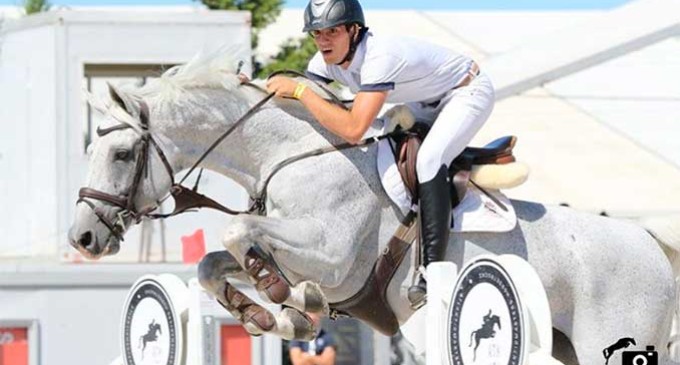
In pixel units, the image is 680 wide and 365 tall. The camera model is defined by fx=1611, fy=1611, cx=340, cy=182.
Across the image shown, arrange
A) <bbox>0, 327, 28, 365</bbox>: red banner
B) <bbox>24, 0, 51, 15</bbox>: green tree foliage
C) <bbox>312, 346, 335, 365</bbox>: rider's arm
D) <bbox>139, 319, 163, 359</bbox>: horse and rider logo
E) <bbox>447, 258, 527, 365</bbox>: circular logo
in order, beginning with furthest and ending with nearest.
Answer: <bbox>24, 0, 51, 15</bbox>: green tree foliage, <bbox>0, 327, 28, 365</bbox>: red banner, <bbox>312, 346, 335, 365</bbox>: rider's arm, <bbox>139, 319, 163, 359</bbox>: horse and rider logo, <bbox>447, 258, 527, 365</bbox>: circular logo

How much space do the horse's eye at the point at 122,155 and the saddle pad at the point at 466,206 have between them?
943 mm

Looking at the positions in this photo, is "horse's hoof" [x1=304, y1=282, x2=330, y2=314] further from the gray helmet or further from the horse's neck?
the gray helmet

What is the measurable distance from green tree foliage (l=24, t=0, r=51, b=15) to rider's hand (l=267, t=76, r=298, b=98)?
1837 cm

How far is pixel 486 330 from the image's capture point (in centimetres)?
515

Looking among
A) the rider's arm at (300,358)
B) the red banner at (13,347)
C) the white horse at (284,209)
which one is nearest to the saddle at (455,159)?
the white horse at (284,209)

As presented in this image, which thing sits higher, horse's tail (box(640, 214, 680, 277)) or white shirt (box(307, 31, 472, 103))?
white shirt (box(307, 31, 472, 103))

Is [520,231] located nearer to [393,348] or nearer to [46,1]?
[393,348]

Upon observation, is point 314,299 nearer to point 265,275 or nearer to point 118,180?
point 265,275

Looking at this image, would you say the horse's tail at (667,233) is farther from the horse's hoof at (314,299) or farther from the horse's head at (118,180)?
the horse's head at (118,180)

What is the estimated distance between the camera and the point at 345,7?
5.96m

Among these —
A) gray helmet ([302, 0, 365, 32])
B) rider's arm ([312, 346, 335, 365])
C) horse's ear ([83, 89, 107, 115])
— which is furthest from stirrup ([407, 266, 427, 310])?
rider's arm ([312, 346, 335, 365])

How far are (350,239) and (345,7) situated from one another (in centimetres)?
86

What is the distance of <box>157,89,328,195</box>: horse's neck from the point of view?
19.9 ft

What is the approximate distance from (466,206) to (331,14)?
923 millimetres
